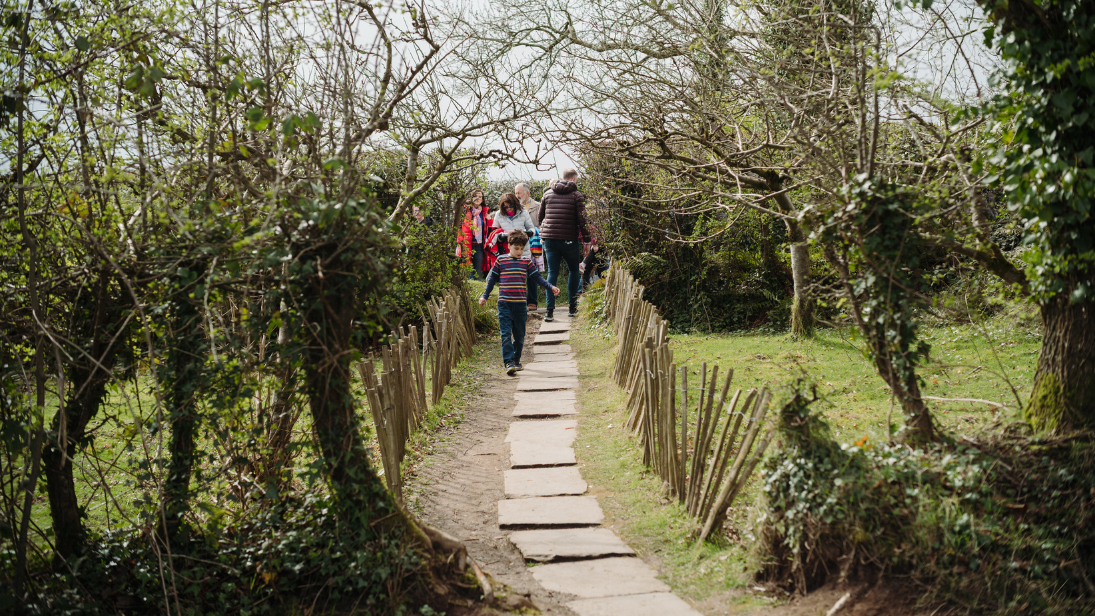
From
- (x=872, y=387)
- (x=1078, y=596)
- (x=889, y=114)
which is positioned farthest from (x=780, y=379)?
(x=1078, y=596)

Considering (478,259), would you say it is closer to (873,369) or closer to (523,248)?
(523,248)

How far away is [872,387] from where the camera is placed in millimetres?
6406

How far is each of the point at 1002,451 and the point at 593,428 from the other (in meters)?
3.34

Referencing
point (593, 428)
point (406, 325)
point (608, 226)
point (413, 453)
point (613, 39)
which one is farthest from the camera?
point (608, 226)

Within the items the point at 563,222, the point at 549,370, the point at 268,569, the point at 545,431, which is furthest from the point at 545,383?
the point at 268,569

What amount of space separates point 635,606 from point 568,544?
0.82 m

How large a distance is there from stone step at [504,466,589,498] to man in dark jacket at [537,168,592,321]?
505cm

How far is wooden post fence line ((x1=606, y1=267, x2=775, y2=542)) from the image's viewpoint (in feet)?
13.1

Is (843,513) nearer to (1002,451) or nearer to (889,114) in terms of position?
(1002,451)

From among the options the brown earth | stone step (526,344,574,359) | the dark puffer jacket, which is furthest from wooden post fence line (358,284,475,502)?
the dark puffer jacket

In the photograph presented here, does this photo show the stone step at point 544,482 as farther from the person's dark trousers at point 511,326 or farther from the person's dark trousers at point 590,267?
the person's dark trousers at point 590,267

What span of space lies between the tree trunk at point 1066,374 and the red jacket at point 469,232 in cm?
735

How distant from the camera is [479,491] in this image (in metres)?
5.21

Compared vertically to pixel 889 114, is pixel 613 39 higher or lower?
higher
